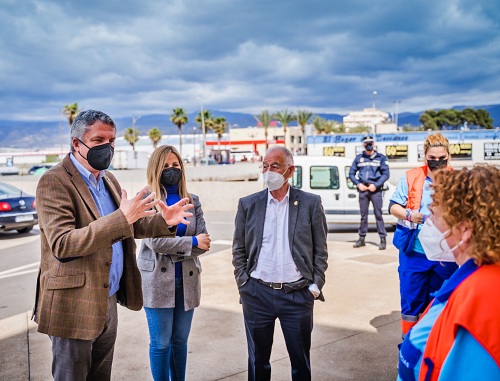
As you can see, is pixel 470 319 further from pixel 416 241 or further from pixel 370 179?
pixel 370 179

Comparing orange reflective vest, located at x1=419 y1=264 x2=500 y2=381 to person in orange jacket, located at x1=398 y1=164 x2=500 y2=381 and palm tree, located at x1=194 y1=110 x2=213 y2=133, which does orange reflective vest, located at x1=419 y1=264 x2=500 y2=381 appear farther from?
palm tree, located at x1=194 y1=110 x2=213 y2=133

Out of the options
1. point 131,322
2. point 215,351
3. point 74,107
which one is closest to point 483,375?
point 215,351

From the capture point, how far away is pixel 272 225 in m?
3.78

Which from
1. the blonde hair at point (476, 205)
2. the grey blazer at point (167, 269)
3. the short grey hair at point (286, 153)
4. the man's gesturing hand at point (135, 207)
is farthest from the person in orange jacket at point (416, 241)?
the man's gesturing hand at point (135, 207)

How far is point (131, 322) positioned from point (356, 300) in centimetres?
292

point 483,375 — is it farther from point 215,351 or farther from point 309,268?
point 215,351

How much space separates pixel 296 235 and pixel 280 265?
0.25 m

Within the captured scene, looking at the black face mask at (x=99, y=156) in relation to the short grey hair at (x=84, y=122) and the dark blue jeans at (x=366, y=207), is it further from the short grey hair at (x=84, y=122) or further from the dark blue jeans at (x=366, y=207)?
the dark blue jeans at (x=366, y=207)

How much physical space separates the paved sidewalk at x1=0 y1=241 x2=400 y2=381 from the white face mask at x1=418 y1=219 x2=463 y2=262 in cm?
239

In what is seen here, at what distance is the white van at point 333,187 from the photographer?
13.0 m

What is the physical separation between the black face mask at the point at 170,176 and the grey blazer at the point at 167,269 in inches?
15.2

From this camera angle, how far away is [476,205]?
1.79 metres

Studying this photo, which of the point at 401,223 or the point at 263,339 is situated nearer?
the point at 263,339

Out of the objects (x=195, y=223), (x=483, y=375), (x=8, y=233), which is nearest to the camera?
(x=483, y=375)
